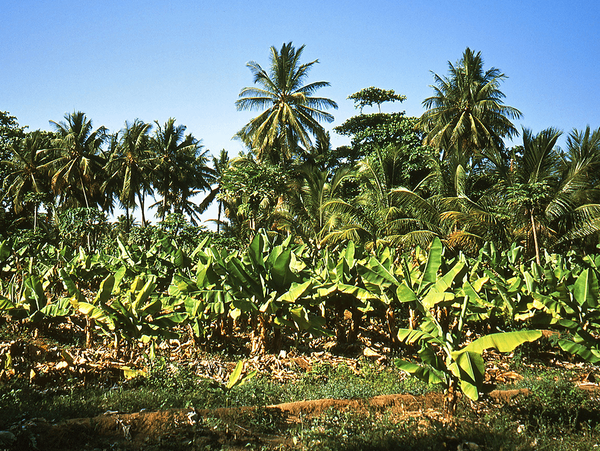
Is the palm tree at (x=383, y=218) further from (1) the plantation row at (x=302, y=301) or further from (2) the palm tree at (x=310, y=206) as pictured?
(1) the plantation row at (x=302, y=301)

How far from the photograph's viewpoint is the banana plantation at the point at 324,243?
5.37m

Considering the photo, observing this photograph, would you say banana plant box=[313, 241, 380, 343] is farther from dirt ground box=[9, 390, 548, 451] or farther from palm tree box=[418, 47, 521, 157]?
palm tree box=[418, 47, 521, 157]

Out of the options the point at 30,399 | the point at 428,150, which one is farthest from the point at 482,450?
the point at 428,150

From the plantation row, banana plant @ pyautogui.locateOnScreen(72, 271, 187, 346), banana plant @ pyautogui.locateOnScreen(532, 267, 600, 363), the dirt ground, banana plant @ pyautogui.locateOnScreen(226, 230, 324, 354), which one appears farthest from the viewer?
banana plant @ pyautogui.locateOnScreen(226, 230, 324, 354)

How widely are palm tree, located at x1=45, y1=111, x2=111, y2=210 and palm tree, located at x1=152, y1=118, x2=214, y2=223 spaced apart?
14.7ft

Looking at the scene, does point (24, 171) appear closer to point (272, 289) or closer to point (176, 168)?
point (176, 168)

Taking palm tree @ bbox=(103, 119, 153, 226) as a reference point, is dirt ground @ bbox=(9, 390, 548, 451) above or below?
below

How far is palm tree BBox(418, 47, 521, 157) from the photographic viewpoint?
85.4 ft

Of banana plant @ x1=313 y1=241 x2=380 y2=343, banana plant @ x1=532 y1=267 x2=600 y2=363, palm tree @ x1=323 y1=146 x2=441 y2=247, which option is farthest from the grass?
palm tree @ x1=323 y1=146 x2=441 y2=247

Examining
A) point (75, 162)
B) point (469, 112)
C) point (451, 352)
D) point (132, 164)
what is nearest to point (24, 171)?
point (75, 162)

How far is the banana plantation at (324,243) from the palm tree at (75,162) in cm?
13

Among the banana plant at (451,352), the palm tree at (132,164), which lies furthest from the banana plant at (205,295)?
the palm tree at (132,164)

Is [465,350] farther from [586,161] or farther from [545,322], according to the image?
[586,161]

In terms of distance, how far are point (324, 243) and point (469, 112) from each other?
46.9ft
